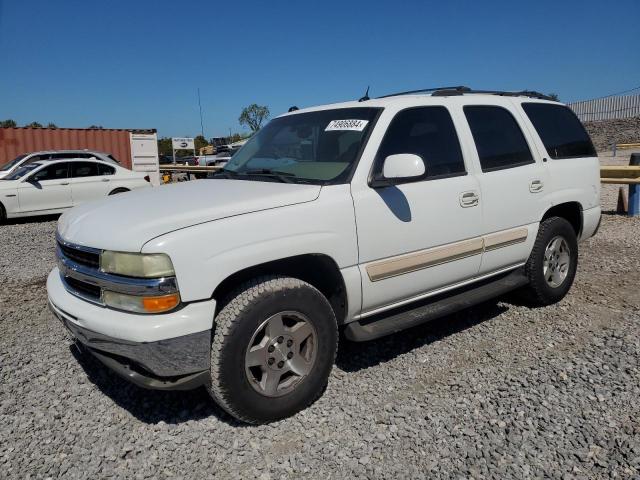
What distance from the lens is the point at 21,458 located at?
2.70m

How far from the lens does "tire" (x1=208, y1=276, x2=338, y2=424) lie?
8.80 feet

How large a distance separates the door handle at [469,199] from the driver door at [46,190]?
10904 mm

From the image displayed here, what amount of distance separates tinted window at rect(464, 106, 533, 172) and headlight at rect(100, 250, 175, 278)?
101 inches

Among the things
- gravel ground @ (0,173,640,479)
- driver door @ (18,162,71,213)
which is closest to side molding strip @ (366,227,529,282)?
gravel ground @ (0,173,640,479)

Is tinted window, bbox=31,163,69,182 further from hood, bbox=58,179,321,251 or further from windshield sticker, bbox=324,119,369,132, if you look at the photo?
windshield sticker, bbox=324,119,369,132

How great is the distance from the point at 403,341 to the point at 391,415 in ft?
3.75

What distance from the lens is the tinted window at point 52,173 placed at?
11.8m

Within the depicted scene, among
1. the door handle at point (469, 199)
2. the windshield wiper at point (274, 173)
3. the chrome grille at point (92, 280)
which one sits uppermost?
the windshield wiper at point (274, 173)

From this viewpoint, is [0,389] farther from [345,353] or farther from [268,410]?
[345,353]

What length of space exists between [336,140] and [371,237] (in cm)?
81

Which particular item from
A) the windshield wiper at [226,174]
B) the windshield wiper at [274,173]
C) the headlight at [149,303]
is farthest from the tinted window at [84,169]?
the headlight at [149,303]

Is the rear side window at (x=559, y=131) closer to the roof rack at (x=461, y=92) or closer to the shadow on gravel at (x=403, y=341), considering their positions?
the roof rack at (x=461, y=92)

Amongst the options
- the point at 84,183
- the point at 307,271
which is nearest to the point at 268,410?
the point at 307,271

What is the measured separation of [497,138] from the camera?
4.19m
